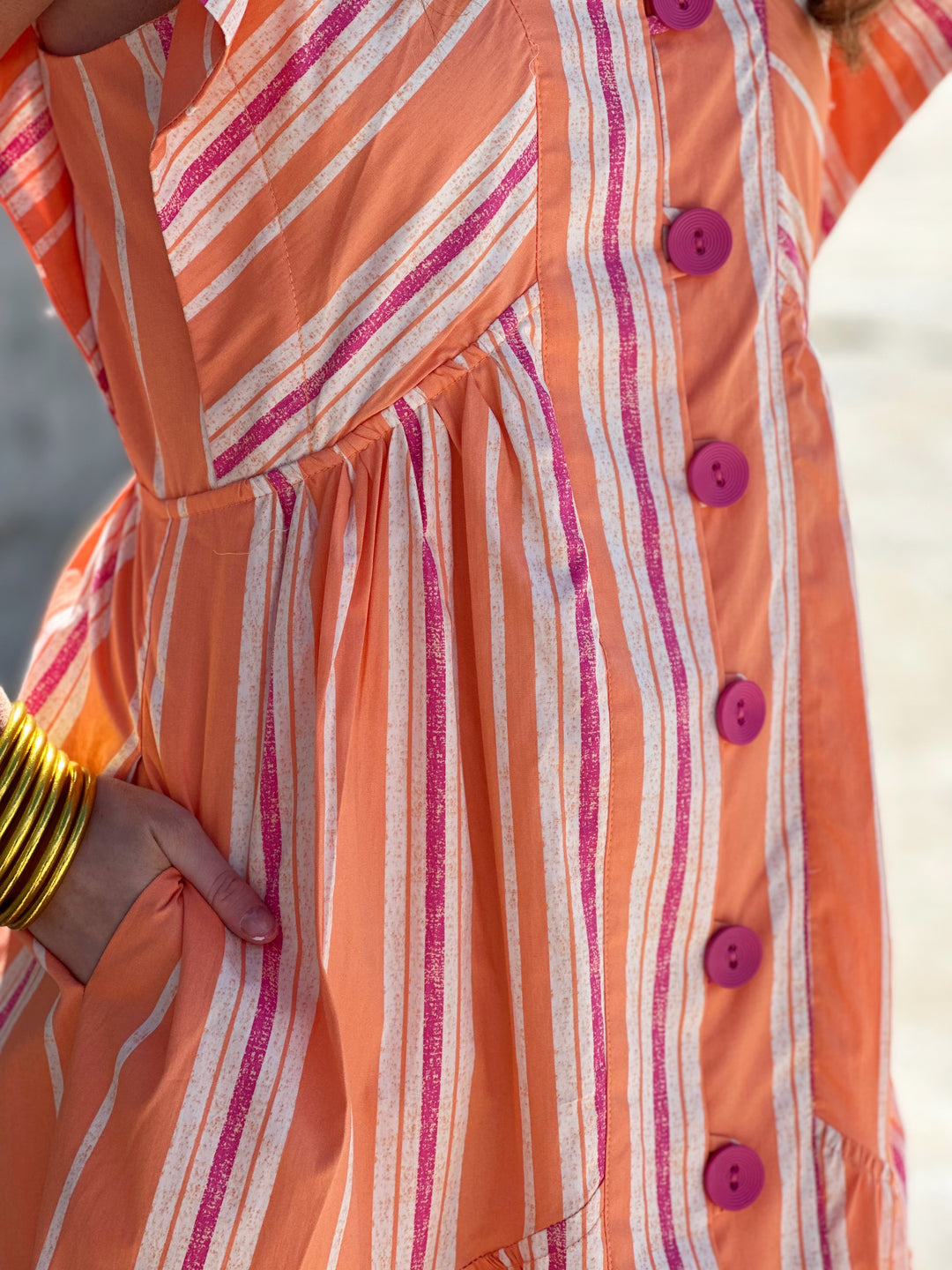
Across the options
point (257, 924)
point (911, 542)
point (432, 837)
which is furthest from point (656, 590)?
point (911, 542)

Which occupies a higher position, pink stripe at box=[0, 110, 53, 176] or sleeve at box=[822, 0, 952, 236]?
sleeve at box=[822, 0, 952, 236]

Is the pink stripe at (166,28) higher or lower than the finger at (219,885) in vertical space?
higher

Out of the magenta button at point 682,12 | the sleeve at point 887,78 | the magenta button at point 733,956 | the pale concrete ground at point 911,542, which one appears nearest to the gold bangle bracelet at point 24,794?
the magenta button at point 733,956

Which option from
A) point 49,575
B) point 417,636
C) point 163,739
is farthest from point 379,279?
point 49,575

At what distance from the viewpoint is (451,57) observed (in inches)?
25.7

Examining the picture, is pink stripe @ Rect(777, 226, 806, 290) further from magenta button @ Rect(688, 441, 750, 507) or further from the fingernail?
the fingernail

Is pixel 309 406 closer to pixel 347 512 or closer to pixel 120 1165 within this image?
pixel 347 512

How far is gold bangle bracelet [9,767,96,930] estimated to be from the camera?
28.6 inches

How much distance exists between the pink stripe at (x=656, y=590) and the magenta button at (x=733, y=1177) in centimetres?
4

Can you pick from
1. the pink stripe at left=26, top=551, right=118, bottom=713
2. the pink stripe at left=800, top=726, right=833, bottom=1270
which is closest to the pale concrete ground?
the pink stripe at left=800, top=726, right=833, bottom=1270

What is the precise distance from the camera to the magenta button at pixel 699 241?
0.76 m

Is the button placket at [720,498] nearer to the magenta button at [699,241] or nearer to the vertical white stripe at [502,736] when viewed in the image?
the magenta button at [699,241]

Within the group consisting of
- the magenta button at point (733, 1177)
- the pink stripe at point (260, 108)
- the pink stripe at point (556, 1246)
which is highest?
the pink stripe at point (260, 108)

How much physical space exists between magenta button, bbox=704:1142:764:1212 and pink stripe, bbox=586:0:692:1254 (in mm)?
36
